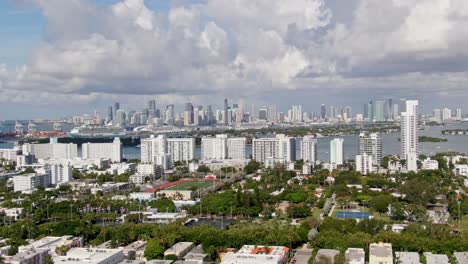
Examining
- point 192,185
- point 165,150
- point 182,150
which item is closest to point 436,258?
point 192,185

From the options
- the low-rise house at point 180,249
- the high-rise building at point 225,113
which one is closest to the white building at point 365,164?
the low-rise house at point 180,249

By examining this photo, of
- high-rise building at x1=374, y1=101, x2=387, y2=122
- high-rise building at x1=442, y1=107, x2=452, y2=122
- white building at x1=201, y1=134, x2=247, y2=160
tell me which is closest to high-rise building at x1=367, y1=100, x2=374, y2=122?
high-rise building at x1=374, y1=101, x2=387, y2=122

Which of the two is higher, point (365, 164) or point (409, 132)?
point (409, 132)

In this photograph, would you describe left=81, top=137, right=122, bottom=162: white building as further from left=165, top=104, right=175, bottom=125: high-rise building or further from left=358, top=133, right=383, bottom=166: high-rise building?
left=165, top=104, right=175, bottom=125: high-rise building

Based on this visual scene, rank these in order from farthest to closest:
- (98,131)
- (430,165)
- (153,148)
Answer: (98,131), (153,148), (430,165)

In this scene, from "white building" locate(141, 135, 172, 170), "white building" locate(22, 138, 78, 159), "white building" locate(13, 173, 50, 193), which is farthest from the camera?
"white building" locate(22, 138, 78, 159)

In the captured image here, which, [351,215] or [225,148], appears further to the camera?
[225,148]

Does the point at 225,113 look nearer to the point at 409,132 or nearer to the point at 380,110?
the point at 380,110
